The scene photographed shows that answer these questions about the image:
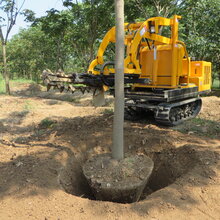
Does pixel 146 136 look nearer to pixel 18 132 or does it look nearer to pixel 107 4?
pixel 18 132

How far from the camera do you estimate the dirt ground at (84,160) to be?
318cm

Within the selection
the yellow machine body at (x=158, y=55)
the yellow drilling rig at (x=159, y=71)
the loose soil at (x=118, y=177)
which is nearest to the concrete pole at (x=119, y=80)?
Result: the loose soil at (x=118, y=177)

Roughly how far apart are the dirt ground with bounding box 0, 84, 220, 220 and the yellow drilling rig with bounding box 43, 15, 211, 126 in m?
0.65

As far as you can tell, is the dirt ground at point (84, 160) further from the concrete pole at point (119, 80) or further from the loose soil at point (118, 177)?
the concrete pole at point (119, 80)

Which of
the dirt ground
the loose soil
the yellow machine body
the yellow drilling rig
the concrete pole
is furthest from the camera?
the yellow machine body

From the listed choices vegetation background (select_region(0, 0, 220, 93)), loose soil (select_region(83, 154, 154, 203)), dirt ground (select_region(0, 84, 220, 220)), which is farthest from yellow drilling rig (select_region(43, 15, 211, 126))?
vegetation background (select_region(0, 0, 220, 93))

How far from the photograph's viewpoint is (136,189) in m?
3.98

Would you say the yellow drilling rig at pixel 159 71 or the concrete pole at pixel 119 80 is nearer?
the concrete pole at pixel 119 80

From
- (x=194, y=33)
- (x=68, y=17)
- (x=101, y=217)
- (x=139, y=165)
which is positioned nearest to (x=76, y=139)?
(x=139, y=165)

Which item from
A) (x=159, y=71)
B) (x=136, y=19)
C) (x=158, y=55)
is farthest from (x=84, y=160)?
(x=136, y=19)

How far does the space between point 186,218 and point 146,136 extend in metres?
2.88

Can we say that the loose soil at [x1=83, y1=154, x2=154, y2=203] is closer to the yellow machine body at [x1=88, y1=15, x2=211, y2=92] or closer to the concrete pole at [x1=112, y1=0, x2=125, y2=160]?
the concrete pole at [x1=112, y1=0, x2=125, y2=160]

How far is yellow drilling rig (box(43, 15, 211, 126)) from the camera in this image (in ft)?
20.0

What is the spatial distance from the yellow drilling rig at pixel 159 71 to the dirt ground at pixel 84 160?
0.65m
